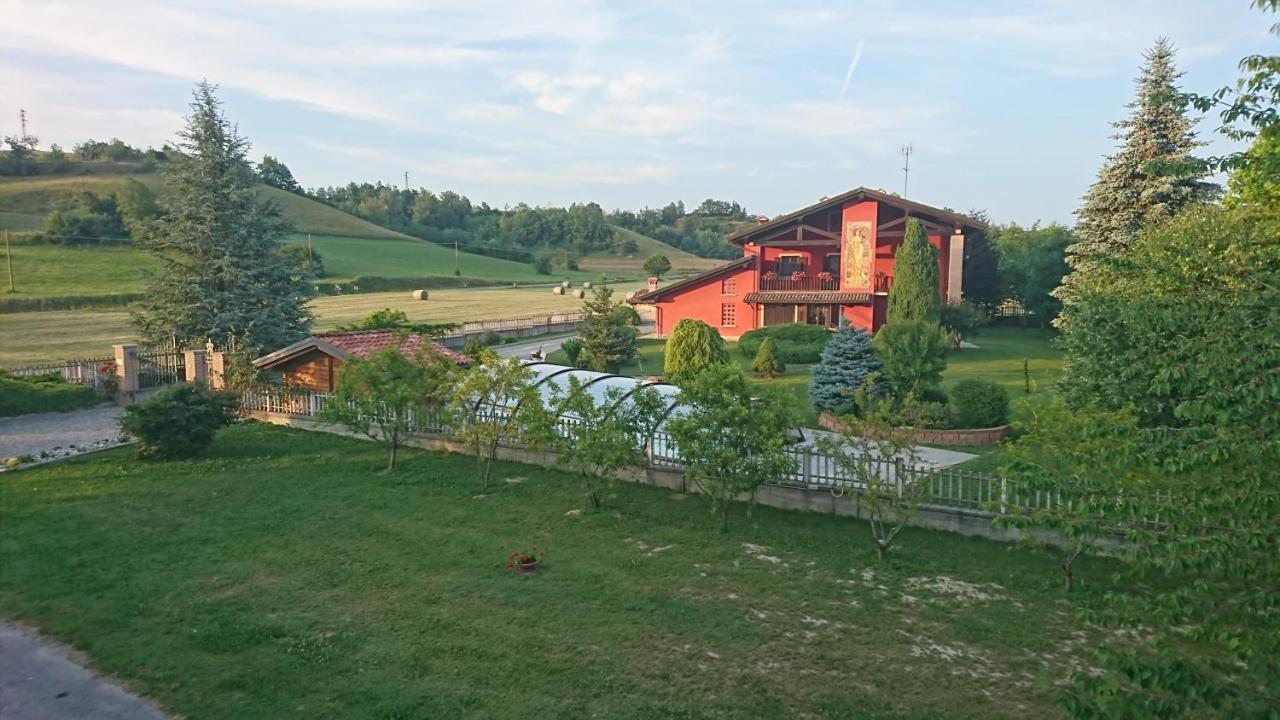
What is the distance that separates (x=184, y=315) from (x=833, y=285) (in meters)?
30.9

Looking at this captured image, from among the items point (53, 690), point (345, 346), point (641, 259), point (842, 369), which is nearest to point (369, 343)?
point (345, 346)

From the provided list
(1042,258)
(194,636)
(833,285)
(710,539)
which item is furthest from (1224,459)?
(1042,258)

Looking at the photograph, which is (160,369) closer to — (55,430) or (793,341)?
(55,430)

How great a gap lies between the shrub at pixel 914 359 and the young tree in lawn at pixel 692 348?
730 centimetres

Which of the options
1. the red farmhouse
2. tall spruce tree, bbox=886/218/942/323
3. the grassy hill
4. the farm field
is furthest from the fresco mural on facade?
the grassy hill

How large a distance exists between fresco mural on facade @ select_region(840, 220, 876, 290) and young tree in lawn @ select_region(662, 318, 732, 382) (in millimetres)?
15745

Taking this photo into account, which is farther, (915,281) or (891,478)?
(915,281)

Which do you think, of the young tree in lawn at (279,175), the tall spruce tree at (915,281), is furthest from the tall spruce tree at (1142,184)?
the young tree in lawn at (279,175)

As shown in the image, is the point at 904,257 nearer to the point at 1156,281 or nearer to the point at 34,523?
the point at 1156,281

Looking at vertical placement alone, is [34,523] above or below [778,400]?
below

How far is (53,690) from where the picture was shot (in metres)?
8.46

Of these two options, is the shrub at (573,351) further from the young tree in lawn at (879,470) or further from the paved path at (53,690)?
the paved path at (53,690)

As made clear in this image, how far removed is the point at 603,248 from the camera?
135750 mm

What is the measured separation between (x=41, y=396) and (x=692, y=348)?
20645mm
